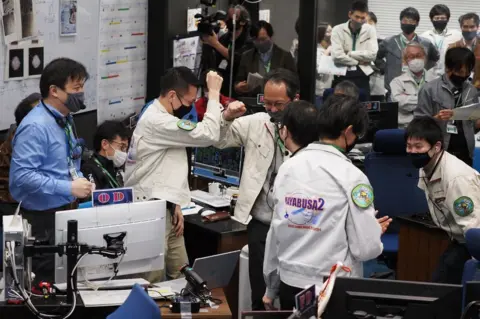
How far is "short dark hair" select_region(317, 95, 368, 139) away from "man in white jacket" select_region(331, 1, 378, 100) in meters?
5.31

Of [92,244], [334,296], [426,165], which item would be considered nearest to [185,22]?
[426,165]

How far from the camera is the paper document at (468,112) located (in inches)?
265

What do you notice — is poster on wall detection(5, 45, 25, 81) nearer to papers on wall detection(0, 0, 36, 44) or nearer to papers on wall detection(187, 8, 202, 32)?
papers on wall detection(0, 0, 36, 44)

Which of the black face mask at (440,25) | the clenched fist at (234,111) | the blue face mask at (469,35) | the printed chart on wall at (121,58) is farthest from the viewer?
the black face mask at (440,25)

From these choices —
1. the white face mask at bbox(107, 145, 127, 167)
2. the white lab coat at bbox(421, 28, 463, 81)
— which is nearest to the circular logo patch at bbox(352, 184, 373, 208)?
the white face mask at bbox(107, 145, 127, 167)

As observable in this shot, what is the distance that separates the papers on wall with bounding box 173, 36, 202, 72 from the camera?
816 centimetres

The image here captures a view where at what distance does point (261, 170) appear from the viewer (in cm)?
471

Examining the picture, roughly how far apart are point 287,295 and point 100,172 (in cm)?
226

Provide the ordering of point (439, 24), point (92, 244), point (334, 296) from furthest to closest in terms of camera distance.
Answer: point (439, 24)
point (92, 244)
point (334, 296)

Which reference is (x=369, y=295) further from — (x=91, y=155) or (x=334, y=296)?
(x=91, y=155)

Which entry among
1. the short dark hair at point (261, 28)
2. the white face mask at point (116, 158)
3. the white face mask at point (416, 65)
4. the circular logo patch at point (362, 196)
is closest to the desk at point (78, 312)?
the circular logo patch at point (362, 196)

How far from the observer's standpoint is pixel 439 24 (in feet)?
32.1

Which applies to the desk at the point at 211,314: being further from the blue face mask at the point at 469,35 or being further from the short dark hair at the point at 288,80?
the blue face mask at the point at 469,35

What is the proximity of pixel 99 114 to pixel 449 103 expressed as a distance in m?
2.92
